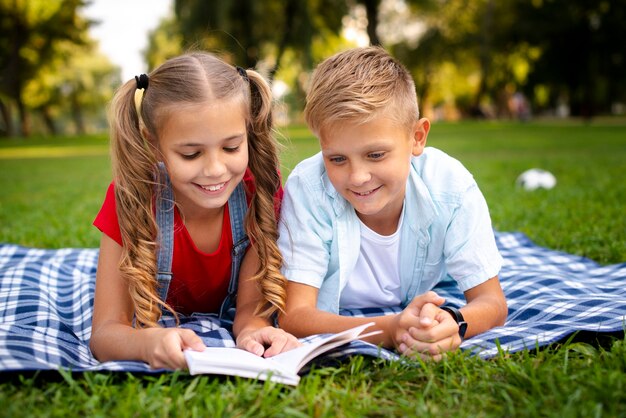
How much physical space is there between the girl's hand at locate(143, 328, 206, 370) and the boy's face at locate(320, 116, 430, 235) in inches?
31.6

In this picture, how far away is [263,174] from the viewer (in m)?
2.54

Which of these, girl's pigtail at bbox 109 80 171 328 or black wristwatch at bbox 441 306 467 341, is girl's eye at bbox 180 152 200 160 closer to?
girl's pigtail at bbox 109 80 171 328

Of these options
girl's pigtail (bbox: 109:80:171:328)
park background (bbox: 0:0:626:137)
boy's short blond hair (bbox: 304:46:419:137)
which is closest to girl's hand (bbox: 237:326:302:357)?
girl's pigtail (bbox: 109:80:171:328)

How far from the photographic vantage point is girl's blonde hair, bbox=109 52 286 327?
225 cm

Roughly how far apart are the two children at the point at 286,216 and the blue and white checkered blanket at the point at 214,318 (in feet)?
0.41

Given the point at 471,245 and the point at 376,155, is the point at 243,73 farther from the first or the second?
the point at 471,245

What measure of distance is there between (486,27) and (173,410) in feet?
102

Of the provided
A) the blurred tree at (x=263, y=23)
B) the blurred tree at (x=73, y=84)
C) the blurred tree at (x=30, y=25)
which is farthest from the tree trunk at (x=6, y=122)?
the blurred tree at (x=263, y=23)

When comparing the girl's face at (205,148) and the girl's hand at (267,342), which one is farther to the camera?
the girl's face at (205,148)

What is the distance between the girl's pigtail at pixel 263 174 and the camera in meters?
2.41

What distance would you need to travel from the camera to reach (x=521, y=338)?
2.12 meters

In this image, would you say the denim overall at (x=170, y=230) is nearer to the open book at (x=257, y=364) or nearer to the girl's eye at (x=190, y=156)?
the girl's eye at (x=190, y=156)

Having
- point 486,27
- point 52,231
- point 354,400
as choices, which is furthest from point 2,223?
point 486,27

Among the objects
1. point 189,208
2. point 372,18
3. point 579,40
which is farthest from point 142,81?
point 579,40
